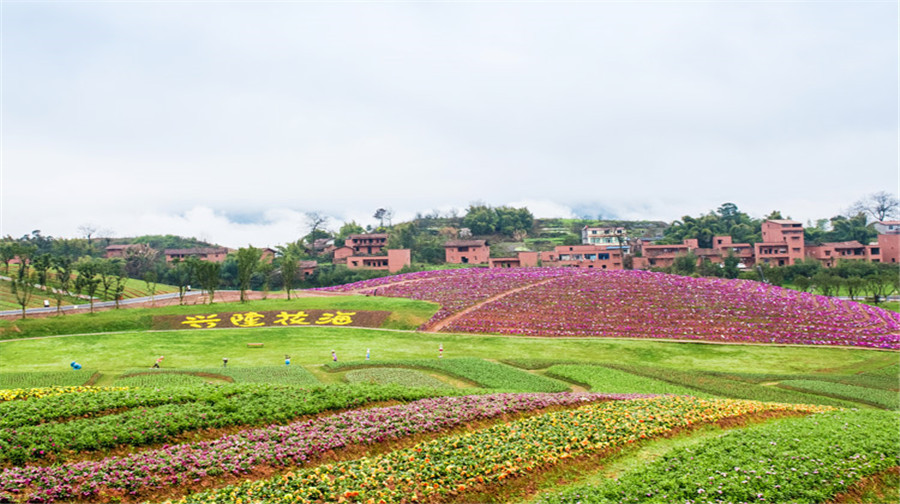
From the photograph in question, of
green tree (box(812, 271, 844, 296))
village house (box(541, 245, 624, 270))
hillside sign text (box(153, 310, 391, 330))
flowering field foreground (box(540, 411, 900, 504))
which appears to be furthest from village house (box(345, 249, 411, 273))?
flowering field foreground (box(540, 411, 900, 504))

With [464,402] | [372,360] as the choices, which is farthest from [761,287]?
[464,402]

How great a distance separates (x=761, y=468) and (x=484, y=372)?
540 inches

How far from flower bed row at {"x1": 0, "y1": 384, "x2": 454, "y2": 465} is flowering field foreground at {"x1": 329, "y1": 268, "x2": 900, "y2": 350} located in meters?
22.8

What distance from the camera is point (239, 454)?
10.6m

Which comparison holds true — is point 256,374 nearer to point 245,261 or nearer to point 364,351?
point 364,351

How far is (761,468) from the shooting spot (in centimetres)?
1004

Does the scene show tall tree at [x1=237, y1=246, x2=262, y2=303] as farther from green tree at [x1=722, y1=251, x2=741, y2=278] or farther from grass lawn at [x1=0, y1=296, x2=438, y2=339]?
green tree at [x1=722, y1=251, x2=741, y2=278]

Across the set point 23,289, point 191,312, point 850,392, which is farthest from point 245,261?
point 850,392

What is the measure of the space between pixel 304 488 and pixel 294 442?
2.35 meters

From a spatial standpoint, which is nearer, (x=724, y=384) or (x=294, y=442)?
(x=294, y=442)

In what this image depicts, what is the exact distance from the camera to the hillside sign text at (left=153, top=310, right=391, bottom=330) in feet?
122

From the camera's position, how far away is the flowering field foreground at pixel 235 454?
363 inches

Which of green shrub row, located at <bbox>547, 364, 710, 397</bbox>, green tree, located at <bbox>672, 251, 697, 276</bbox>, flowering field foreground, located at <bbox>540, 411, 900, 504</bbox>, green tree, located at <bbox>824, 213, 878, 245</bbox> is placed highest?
green tree, located at <bbox>824, 213, 878, 245</bbox>

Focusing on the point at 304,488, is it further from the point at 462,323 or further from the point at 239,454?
the point at 462,323
